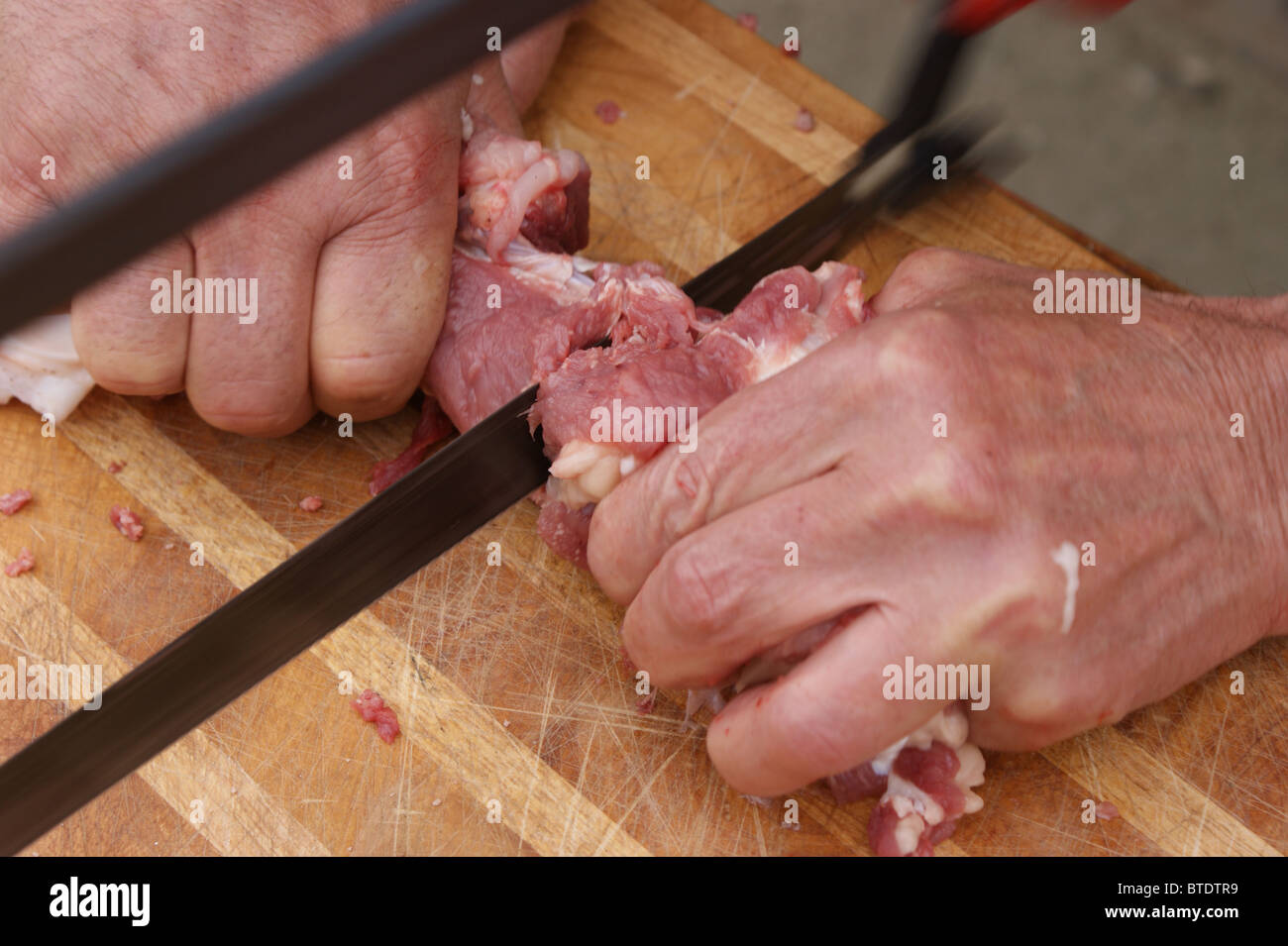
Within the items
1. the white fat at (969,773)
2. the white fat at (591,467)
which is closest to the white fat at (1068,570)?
the white fat at (969,773)

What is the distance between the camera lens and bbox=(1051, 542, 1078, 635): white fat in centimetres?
186

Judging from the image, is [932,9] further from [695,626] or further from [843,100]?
[695,626]

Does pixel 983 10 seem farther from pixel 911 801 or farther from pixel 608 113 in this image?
pixel 911 801

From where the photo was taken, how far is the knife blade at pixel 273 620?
1.96 metres

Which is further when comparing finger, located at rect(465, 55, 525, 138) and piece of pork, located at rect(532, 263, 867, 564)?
finger, located at rect(465, 55, 525, 138)

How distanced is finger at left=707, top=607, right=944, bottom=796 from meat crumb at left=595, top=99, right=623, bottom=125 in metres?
1.65

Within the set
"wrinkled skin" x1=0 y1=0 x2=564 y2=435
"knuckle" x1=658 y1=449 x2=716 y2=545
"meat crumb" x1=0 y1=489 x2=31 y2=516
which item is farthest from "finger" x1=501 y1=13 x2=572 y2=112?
"meat crumb" x1=0 y1=489 x2=31 y2=516

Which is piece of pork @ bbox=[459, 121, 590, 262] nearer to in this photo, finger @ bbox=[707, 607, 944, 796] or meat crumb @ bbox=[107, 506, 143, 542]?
meat crumb @ bbox=[107, 506, 143, 542]

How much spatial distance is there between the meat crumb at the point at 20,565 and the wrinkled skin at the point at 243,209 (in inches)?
14.3

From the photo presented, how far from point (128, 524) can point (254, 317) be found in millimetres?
509

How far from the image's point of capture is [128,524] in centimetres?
235

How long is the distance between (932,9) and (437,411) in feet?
4.42

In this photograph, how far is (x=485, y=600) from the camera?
7.68ft

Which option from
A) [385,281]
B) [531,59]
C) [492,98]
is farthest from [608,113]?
[385,281]
